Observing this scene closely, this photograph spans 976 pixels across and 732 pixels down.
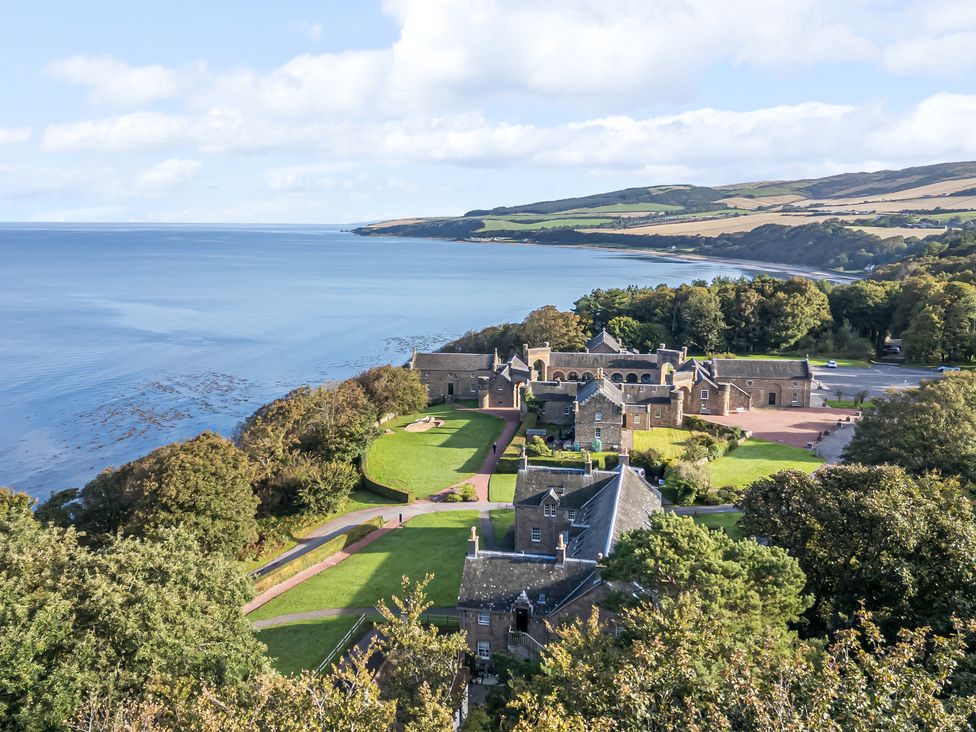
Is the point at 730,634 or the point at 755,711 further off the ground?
the point at 755,711

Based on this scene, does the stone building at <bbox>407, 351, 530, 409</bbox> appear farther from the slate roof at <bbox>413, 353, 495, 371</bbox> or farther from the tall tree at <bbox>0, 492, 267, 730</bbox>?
the tall tree at <bbox>0, 492, 267, 730</bbox>

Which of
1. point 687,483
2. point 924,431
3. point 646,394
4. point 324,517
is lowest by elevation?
point 324,517

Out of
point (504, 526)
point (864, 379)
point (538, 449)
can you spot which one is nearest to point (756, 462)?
point (538, 449)

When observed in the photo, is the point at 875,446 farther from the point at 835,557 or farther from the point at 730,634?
the point at 730,634

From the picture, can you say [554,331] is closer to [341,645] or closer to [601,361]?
[601,361]

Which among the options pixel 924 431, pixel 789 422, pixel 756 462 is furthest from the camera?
pixel 789 422

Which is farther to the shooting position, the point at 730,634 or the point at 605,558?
the point at 605,558

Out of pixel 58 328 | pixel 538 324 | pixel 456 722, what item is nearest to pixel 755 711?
pixel 456 722

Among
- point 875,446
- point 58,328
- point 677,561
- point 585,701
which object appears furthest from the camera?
point 58,328
